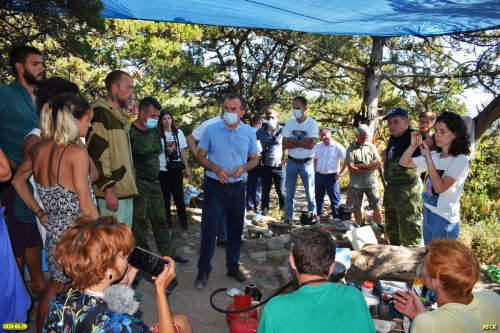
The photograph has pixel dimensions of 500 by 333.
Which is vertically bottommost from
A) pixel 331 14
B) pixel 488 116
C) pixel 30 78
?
pixel 488 116

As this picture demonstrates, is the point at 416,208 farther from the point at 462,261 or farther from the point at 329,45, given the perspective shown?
the point at 329,45

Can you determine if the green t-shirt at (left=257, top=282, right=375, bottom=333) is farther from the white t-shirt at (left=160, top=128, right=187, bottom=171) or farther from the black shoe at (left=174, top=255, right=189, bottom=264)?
the white t-shirt at (left=160, top=128, right=187, bottom=171)

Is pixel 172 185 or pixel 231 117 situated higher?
pixel 231 117

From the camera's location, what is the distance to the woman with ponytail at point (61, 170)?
2375 mm

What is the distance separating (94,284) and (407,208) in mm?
3605

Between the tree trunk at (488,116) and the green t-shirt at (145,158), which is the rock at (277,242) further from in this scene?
the tree trunk at (488,116)

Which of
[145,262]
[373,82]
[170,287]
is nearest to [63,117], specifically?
[145,262]

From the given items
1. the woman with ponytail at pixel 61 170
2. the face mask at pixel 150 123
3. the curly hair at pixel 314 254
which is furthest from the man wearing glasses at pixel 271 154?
the curly hair at pixel 314 254

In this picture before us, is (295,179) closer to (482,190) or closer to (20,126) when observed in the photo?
(482,190)

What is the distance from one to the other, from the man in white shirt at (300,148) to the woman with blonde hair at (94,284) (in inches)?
179

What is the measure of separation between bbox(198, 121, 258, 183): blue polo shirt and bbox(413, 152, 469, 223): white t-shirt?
1.83 metres

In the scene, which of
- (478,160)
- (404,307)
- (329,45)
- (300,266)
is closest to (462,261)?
(404,307)

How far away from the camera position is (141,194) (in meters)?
4.07

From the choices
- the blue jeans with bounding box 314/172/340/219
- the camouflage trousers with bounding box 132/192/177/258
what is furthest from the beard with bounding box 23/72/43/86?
the blue jeans with bounding box 314/172/340/219
